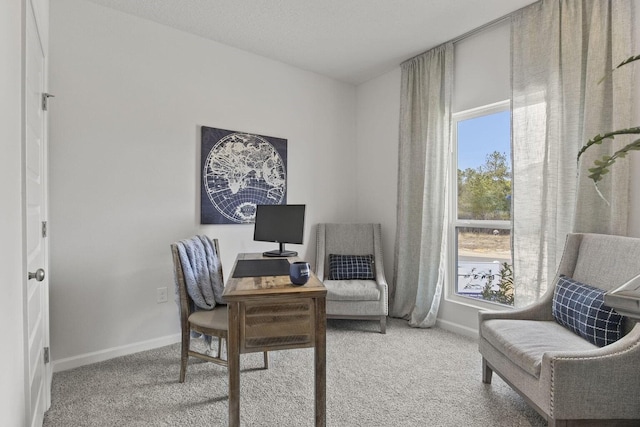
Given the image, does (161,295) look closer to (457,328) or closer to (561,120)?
(457,328)

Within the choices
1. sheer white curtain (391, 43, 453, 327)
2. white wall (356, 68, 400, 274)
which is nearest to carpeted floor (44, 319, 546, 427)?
sheer white curtain (391, 43, 453, 327)

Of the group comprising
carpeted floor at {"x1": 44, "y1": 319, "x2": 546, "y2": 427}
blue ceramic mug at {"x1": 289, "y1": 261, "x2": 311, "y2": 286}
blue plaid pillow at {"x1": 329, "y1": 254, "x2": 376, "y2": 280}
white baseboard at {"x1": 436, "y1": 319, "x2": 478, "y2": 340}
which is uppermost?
blue ceramic mug at {"x1": 289, "y1": 261, "x2": 311, "y2": 286}

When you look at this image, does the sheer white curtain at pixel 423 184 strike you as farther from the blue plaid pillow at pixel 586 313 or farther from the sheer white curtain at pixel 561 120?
the blue plaid pillow at pixel 586 313

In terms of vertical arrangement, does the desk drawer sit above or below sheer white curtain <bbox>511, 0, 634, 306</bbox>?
below

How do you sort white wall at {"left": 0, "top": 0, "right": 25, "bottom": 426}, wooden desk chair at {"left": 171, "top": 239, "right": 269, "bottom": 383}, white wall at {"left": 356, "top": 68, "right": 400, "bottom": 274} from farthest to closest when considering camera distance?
white wall at {"left": 356, "top": 68, "right": 400, "bottom": 274}
wooden desk chair at {"left": 171, "top": 239, "right": 269, "bottom": 383}
white wall at {"left": 0, "top": 0, "right": 25, "bottom": 426}

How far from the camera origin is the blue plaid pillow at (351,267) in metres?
3.52

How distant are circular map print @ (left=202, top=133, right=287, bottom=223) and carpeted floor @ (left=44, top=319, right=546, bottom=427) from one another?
1.33 metres

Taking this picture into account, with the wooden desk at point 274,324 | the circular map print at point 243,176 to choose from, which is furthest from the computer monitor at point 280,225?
the wooden desk at point 274,324

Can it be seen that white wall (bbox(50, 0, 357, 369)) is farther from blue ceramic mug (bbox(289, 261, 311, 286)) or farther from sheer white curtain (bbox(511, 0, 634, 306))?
sheer white curtain (bbox(511, 0, 634, 306))

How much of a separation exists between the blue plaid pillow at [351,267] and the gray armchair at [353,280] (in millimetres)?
38

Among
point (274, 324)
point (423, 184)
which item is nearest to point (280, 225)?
point (423, 184)

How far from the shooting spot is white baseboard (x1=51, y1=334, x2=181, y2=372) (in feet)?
7.82

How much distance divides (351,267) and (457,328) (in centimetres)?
115

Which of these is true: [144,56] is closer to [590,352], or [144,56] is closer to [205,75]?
[205,75]
